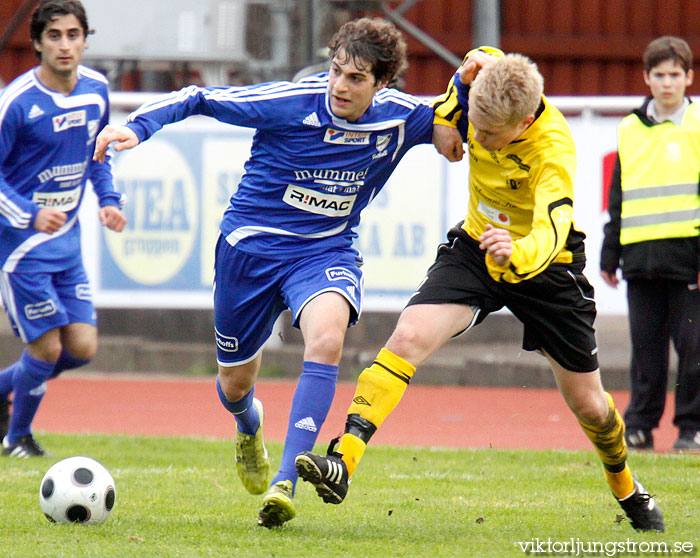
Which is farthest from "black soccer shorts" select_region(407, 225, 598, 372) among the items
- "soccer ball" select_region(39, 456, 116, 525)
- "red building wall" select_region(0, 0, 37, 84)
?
"red building wall" select_region(0, 0, 37, 84)

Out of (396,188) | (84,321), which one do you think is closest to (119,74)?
(396,188)

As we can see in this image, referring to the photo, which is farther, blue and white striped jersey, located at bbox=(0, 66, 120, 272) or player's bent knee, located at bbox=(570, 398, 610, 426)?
blue and white striped jersey, located at bbox=(0, 66, 120, 272)

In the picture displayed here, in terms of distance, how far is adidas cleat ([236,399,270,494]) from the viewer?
5621mm

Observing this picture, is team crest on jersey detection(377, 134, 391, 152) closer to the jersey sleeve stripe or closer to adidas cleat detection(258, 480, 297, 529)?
adidas cleat detection(258, 480, 297, 529)

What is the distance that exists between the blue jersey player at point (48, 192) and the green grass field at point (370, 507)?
674 millimetres

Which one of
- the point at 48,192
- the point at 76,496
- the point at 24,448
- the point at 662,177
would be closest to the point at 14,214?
the point at 48,192

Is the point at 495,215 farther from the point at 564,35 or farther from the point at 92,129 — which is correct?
the point at 564,35

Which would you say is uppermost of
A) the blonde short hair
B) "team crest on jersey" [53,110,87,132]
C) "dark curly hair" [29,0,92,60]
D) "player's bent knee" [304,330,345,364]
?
"dark curly hair" [29,0,92,60]

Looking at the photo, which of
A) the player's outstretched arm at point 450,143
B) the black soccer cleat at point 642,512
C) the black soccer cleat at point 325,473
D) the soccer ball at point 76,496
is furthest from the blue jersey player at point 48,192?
the black soccer cleat at point 642,512

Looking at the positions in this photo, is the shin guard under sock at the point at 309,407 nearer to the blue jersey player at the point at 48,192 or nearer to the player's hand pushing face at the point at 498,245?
the player's hand pushing face at the point at 498,245

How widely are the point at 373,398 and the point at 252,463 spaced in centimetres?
144

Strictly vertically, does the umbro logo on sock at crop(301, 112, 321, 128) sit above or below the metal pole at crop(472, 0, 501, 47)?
below

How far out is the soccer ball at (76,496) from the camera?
15.8 ft

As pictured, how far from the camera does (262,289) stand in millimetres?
5113
